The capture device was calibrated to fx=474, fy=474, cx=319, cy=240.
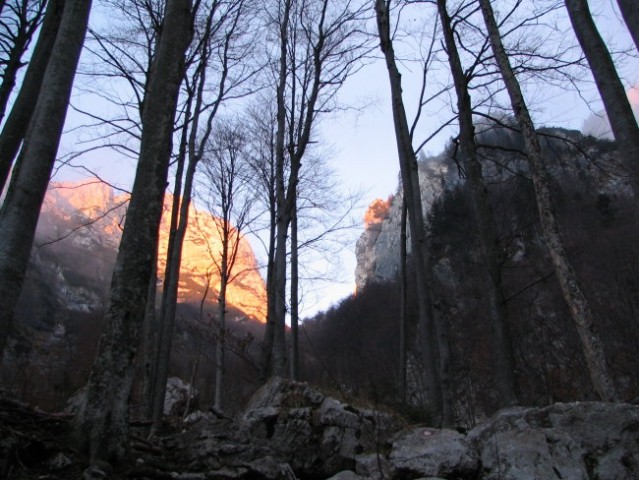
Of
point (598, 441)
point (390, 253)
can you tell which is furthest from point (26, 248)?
point (390, 253)

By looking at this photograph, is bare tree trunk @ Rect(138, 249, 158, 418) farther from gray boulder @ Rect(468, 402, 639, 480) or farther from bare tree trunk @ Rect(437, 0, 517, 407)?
gray boulder @ Rect(468, 402, 639, 480)

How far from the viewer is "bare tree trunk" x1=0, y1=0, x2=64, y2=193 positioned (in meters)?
5.68

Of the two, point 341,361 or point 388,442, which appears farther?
point 341,361

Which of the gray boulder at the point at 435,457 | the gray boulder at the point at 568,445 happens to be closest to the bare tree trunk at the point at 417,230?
the gray boulder at the point at 435,457

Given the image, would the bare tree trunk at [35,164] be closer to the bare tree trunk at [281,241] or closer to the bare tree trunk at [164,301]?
the bare tree trunk at [164,301]

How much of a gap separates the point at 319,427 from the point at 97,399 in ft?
8.95

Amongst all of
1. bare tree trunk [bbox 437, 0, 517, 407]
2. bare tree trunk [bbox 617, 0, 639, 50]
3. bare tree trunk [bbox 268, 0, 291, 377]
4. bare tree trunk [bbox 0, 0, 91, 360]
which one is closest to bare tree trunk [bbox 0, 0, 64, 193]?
bare tree trunk [bbox 0, 0, 91, 360]

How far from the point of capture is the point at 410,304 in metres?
23.1

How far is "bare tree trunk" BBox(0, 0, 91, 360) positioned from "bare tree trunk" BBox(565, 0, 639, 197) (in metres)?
5.88

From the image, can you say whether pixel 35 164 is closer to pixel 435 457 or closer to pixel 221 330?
pixel 435 457

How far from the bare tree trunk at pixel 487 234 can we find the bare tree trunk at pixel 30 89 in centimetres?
624

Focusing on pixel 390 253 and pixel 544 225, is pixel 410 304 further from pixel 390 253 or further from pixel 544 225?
pixel 390 253

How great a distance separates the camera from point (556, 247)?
5.94 m

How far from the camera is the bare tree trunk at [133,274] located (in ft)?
9.48
